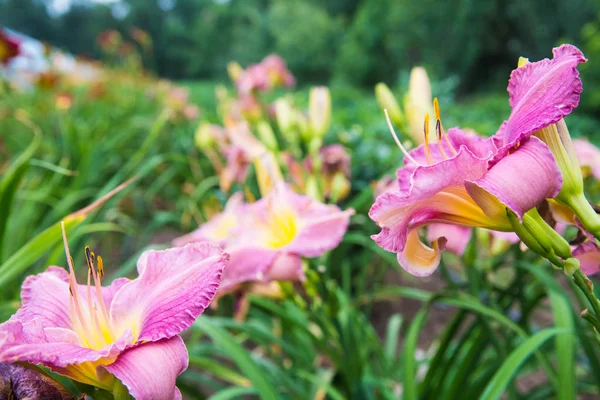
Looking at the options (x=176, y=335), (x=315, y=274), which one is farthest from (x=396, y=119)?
A: (x=176, y=335)

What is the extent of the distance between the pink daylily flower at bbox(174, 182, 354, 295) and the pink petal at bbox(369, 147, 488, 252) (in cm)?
28

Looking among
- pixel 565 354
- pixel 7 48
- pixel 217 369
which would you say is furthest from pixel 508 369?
pixel 7 48

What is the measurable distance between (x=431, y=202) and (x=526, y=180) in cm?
7

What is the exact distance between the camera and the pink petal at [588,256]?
1.40 ft

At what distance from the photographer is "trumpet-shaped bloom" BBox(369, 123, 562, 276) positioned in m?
0.35

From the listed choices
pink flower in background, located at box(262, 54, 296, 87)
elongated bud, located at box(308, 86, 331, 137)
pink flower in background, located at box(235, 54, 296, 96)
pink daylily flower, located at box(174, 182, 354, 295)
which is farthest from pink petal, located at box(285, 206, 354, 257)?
pink flower in background, located at box(262, 54, 296, 87)

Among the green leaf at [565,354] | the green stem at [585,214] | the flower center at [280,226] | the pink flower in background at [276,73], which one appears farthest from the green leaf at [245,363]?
the pink flower in background at [276,73]

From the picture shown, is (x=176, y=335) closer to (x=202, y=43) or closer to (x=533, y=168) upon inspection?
(x=533, y=168)

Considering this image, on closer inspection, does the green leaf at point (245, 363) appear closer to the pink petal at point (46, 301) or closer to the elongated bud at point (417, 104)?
the pink petal at point (46, 301)

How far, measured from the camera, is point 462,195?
396 mm

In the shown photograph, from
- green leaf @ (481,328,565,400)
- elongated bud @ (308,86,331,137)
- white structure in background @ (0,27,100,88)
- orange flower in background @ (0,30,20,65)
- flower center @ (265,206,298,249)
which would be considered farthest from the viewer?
white structure in background @ (0,27,100,88)

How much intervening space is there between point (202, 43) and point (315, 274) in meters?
26.3

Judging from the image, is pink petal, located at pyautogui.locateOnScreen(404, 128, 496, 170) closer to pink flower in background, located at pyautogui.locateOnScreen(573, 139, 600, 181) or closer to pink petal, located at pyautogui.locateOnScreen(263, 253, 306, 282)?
pink petal, located at pyautogui.locateOnScreen(263, 253, 306, 282)

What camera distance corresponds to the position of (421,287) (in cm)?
188
